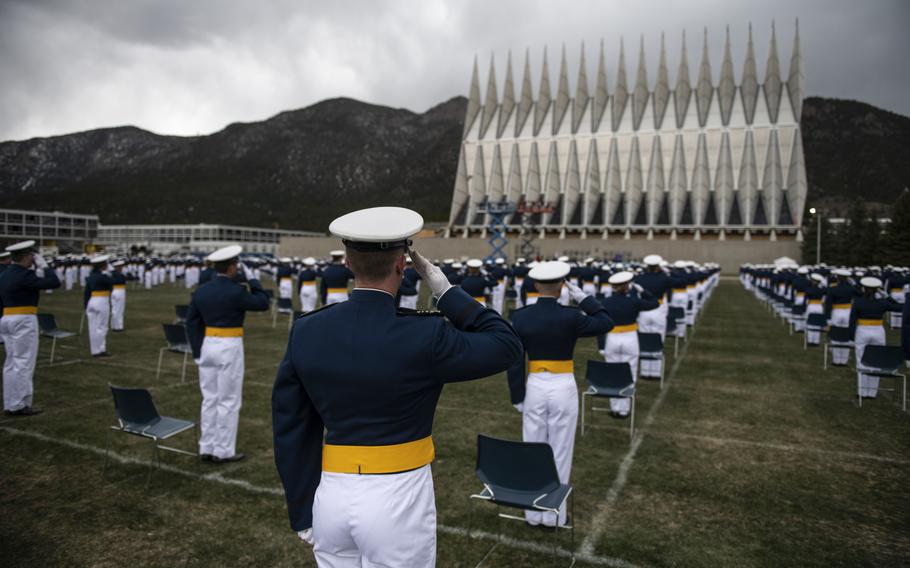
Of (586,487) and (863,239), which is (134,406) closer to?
(586,487)

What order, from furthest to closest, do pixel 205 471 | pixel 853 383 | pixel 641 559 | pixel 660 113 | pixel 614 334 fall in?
pixel 660 113
pixel 853 383
pixel 614 334
pixel 205 471
pixel 641 559

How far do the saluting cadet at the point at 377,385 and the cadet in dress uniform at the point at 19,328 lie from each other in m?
7.77

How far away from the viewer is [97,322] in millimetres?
12586

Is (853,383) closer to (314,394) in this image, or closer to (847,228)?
(314,394)

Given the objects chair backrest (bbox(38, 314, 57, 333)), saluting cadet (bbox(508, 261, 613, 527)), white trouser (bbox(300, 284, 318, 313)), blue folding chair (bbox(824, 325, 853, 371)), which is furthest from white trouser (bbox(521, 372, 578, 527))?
white trouser (bbox(300, 284, 318, 313))

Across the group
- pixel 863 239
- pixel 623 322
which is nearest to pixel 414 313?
pixel 623 322

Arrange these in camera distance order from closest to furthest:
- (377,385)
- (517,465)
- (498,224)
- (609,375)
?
(377,385)
(517,465)
(609,375)
(498,224)

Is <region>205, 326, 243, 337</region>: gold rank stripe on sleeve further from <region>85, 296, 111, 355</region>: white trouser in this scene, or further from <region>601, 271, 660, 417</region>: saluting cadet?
<region>85, 296, 111, 355</region>: white trouser

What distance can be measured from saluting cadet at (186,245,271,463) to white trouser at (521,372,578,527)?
3.35 metres

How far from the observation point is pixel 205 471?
6.06m

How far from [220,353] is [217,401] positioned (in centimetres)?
56

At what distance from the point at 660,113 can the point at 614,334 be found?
78648 millimetres

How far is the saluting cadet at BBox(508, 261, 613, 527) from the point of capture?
5008mm

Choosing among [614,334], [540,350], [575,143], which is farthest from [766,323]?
[575,143]
